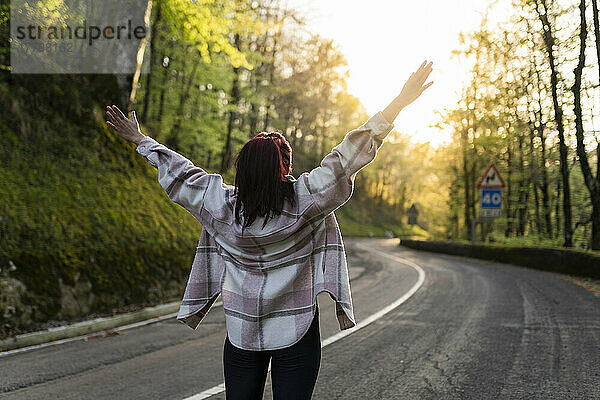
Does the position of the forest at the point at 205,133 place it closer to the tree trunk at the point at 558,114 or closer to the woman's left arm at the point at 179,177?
the tree trunk at the point at 558,114

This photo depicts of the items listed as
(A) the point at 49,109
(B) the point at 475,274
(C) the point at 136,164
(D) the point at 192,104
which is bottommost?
(B) the point at 475,274

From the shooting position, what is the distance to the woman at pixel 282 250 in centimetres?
210

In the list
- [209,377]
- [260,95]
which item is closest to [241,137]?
[260,95]

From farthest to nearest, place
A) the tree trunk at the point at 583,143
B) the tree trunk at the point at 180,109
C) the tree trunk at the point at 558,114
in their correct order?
the tree trunk at the point at 180,109 → the tree trunk at the point at 558,114 → the tree trunk at the point at 583,143

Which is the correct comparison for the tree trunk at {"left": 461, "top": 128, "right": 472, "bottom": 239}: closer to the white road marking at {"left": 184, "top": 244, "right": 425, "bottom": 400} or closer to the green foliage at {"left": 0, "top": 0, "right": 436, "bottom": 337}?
the green foliage at {"left": 0, "top": 0, "right": 436, "bottom": 337}

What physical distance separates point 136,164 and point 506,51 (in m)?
17.8

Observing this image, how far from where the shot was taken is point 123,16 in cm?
1441

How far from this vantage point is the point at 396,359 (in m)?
5.86

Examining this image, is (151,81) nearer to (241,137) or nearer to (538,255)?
(241,137)

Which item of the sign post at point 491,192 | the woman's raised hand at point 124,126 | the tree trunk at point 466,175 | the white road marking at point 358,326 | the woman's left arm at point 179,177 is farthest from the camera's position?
the tree trunk at point 466,175

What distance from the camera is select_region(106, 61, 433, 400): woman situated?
210 centimetres

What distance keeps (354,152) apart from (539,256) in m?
17.5

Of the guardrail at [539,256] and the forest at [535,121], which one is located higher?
the forest at [535,121]

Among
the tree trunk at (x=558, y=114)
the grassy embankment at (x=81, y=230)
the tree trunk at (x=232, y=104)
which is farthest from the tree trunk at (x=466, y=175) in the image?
the grassy embankment at (x=81, y=230)
